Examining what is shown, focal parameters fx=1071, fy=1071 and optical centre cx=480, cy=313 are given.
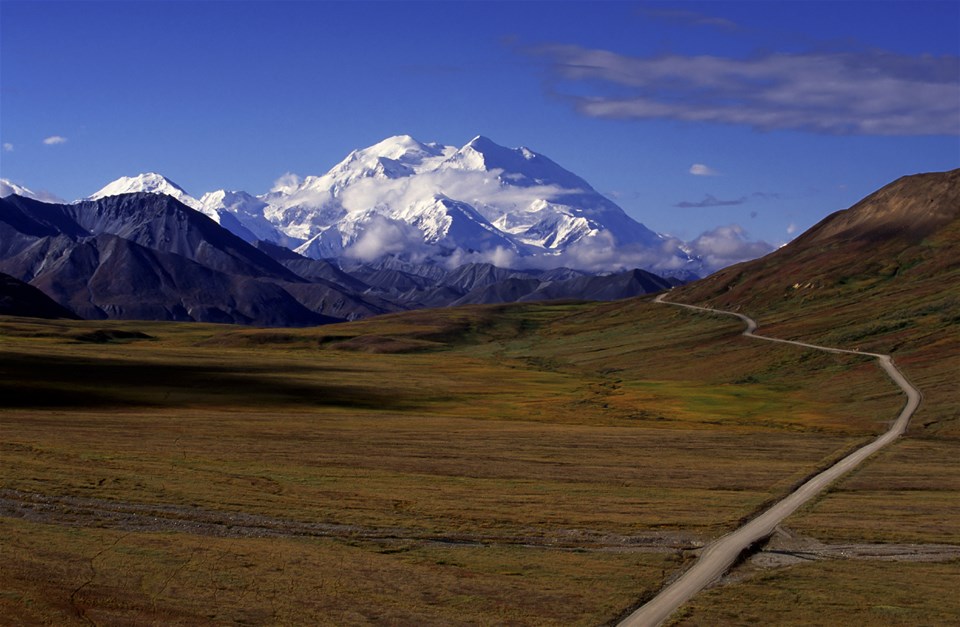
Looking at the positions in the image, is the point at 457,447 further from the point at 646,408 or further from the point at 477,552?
the point at 646,408

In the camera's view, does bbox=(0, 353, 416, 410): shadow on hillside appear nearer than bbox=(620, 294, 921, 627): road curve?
No

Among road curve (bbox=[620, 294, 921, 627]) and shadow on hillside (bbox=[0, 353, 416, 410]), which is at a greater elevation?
shadow on hillside (bbox=[0, 353, 416, 410])

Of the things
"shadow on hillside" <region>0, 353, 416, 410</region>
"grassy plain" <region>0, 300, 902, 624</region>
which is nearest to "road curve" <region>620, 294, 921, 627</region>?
"grassy plain" <region>0, 300, 902, 624</region>

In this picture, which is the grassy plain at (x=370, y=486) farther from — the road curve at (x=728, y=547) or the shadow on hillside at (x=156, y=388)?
the road curve at (x=728, y=547)

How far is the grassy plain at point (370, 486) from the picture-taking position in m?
37.7

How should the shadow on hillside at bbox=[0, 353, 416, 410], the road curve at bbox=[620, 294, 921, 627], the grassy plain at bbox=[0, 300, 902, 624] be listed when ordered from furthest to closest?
the shadow on hillside at bbox=[0, 353, 416, 410], the road curve at bbox=[620, 294, 921, 627], the grassy plain at bbox=[0, 300, 902, 624]

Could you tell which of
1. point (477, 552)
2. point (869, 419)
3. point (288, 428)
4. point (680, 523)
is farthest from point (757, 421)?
point (477, 552)

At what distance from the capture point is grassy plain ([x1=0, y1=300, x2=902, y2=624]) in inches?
1485

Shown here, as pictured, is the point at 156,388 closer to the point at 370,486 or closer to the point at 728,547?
the point at 370,486

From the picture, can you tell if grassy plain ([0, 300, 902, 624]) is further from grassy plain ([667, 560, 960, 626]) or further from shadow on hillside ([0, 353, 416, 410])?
grassy plain ([667, 560, 960, 626])

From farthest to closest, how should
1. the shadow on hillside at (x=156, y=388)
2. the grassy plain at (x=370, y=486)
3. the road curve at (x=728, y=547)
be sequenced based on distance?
1. the shadow on hillside at (x=156, y=388)
2. the road curve at (x=728, y=547)
3. the grassy plain at (x=370, y=486)

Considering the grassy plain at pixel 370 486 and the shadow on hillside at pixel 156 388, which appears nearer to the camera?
the grassy plain at pixel 370 486

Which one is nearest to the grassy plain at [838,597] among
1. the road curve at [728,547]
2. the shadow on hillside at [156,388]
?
the road curve at [728,547]

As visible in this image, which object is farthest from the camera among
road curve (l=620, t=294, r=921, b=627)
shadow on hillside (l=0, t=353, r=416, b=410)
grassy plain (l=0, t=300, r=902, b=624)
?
shadow on hillside (l=0, t=353, r=416, b=410)
